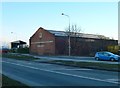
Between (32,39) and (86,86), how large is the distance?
7303cm

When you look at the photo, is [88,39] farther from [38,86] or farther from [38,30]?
[38,86]

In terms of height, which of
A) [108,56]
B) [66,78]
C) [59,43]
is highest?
[59,43]

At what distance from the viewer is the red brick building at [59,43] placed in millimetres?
72031

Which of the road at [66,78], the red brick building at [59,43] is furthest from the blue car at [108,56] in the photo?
the red brick building at [59,43]

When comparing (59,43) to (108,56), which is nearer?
(108,56)

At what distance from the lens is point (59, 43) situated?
71.9 meters

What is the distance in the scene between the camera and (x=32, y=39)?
8550cm

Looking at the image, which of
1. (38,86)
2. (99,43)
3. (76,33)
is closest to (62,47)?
(76,33)

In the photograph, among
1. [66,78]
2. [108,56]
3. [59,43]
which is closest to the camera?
[66,78]

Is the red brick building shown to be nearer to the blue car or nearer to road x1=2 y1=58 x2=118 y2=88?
the blue car

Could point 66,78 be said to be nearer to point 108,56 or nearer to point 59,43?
point 108,56

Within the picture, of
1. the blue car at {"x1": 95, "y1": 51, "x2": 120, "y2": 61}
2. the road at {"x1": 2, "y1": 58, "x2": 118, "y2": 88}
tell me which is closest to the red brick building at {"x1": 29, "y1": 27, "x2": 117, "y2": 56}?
the blue car at {"x1": 95, "y1": 51, "x2": 120, "y2": 61}

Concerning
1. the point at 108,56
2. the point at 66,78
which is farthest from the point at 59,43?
the point at 66,78

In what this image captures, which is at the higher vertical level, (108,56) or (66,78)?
(108,56)
